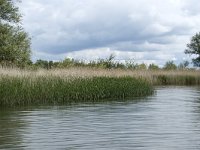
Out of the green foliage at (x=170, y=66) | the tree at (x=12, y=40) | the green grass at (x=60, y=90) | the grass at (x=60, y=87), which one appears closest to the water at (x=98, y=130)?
the green grass at (x=60, y=90)

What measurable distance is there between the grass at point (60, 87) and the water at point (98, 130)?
3.24m

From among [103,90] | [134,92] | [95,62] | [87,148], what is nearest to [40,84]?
[103,90]

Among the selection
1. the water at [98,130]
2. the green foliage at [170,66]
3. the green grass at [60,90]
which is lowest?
the water at [98,130]

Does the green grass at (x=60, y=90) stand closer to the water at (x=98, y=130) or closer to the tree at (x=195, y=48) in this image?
the water at (x=98, y=130)

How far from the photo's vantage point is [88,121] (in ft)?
52.7

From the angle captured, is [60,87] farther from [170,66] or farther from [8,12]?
[170,66]

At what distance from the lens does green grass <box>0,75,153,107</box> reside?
23203 millimetres

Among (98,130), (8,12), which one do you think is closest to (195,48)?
(8,12)

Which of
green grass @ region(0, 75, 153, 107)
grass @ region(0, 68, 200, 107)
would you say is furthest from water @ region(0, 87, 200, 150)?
grass @ region(0, 68, 200, 107)

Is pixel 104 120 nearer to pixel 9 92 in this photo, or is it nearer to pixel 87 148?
pixel 87 148

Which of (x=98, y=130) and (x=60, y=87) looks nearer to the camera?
(x=98, y=130)

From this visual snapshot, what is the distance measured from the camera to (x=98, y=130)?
13484 millimetres

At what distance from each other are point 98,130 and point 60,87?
1220 cm

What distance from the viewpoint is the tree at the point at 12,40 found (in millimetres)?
33688
